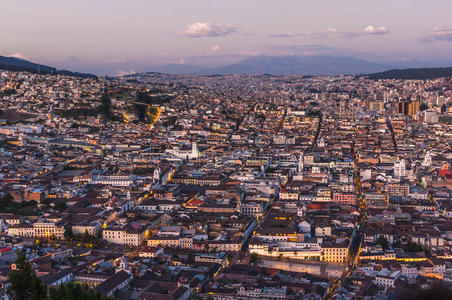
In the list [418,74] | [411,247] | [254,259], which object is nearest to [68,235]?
[254,259]

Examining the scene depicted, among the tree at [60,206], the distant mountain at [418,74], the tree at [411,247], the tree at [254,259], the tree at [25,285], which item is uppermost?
the distant mountain at [418,74]

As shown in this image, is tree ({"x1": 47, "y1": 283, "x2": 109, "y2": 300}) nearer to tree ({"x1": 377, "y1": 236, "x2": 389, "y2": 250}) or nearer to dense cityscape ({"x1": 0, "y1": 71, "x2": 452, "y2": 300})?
dense cityscape ({"x1": 0, "y1": 71, "x2": 452, "y2": 300})

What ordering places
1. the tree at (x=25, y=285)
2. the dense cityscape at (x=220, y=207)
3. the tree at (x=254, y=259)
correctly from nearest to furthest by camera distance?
the tree at (x=25, y=285), the dense cityscape at (x=220, y=207), the tree at (x=254, y=259)

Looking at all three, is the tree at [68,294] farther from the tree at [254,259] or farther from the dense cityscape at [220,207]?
the tree at [254,259]

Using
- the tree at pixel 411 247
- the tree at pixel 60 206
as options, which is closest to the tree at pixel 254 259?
the tree at pixel 411 247

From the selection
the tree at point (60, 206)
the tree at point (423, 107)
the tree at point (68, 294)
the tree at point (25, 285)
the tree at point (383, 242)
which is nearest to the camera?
the tree at point (68, 294)

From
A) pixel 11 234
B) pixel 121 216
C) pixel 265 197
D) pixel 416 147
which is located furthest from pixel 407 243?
pixel 416 147

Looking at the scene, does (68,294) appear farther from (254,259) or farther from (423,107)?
(423,107)

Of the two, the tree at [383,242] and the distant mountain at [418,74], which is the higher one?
the distant mountain at [418,74]

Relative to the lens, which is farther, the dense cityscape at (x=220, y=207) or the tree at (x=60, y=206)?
the tree at (x=60, y=206)
